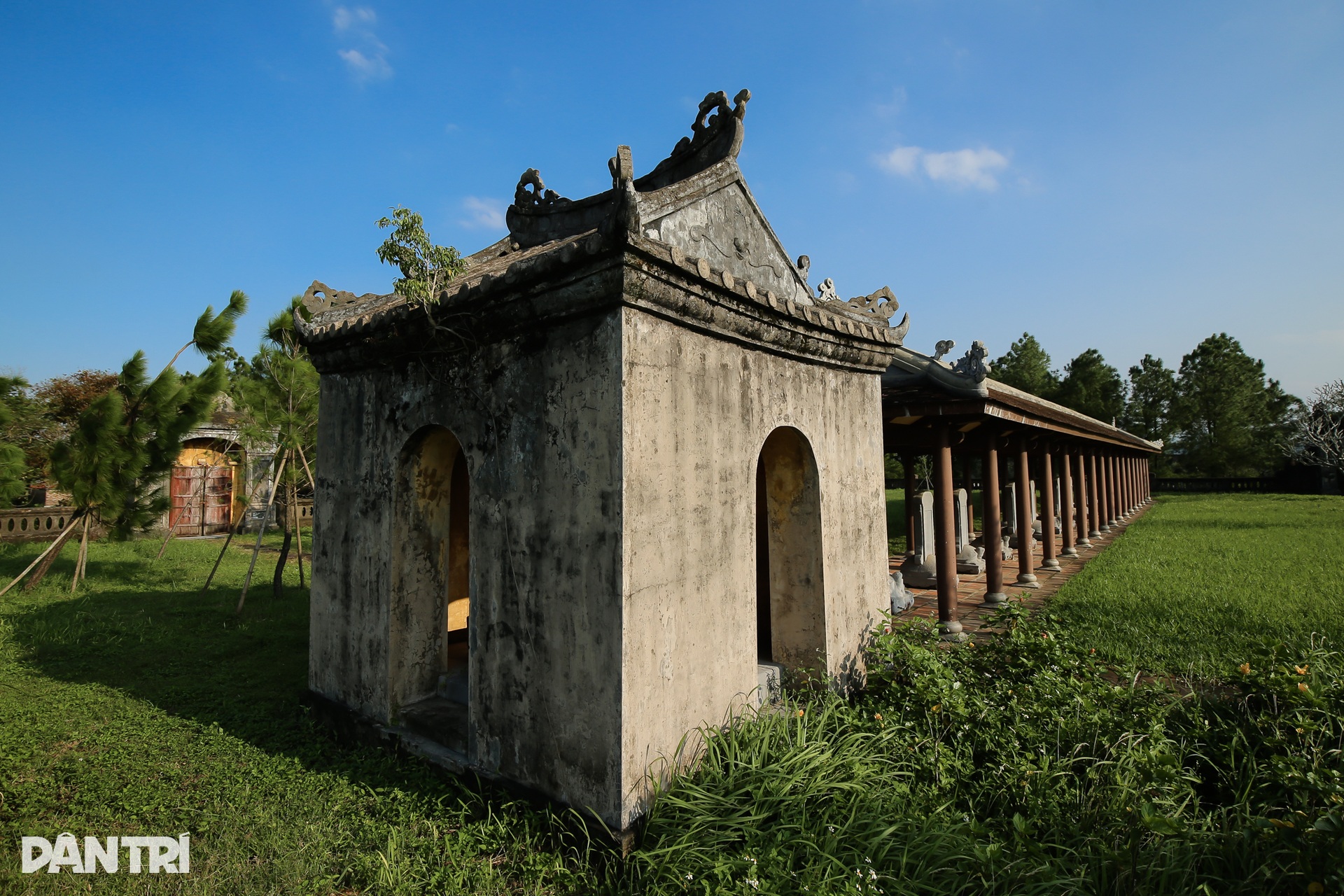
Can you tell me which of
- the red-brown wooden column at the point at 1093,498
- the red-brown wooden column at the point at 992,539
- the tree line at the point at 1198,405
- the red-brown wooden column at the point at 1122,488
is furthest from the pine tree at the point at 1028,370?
the red-brown wooden column at the point at 992,539

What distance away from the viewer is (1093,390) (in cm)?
4303

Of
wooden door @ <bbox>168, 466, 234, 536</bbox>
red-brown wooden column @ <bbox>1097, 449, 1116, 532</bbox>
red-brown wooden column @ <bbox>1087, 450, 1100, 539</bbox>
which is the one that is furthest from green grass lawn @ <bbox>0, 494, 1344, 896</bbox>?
wooden door @ <bbox>168, 466, 234, 536</bbox>

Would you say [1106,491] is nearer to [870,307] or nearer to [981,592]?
[981,592]

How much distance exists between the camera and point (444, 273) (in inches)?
165

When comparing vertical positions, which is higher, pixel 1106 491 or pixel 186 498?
pixel 186 498

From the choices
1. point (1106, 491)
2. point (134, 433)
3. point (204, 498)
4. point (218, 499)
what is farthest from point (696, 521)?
point (218, 499)

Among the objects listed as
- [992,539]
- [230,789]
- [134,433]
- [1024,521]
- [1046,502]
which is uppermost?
[134,433]

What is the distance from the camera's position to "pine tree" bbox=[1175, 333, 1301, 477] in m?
39.4

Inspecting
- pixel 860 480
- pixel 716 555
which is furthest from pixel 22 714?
pixel 860 480

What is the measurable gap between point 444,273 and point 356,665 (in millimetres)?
3029

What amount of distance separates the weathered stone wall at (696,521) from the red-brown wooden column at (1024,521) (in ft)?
23.2

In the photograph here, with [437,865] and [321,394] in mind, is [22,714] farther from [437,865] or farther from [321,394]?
[437,865]

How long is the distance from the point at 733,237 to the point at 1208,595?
805cm

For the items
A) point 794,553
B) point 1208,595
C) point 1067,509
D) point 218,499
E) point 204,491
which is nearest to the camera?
point 794,553
